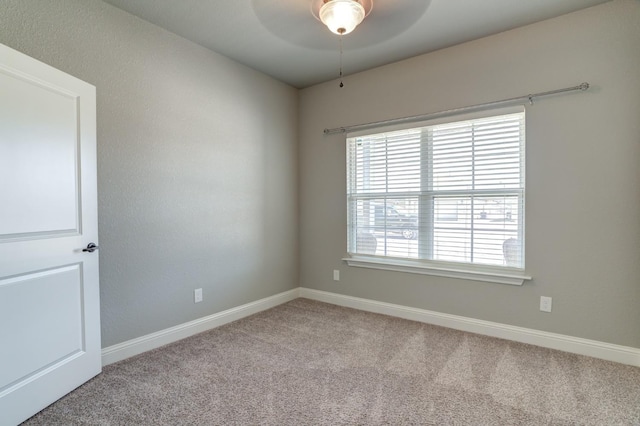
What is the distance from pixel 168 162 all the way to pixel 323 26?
171 cm

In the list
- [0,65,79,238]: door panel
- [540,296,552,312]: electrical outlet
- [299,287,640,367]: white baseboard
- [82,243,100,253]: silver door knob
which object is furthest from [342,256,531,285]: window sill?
[0,65,79,238]: door panel

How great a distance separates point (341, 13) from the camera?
6.78 ft

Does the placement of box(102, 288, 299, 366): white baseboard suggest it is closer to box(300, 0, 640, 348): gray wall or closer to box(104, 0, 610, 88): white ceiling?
box(300, 0, 640, 348): gray wall

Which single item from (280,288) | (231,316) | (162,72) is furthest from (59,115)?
(280,288)

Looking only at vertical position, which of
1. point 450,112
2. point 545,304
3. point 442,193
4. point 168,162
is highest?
point 450,112

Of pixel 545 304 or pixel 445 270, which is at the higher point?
pixel 445 270

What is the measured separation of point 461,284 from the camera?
307cm

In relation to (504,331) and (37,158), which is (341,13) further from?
(504,331)

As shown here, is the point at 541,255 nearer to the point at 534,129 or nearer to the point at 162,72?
the point at 534,129

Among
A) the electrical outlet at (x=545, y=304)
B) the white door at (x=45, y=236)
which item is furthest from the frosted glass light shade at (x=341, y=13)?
the electrical outlet at (x=545, y=304)

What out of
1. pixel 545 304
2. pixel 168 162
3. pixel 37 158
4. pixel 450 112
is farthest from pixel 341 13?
pixel 545 304

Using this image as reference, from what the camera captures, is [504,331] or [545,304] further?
[504,331]

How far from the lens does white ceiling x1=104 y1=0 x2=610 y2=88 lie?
2.41 metres

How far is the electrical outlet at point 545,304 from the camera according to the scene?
268 centimetres
